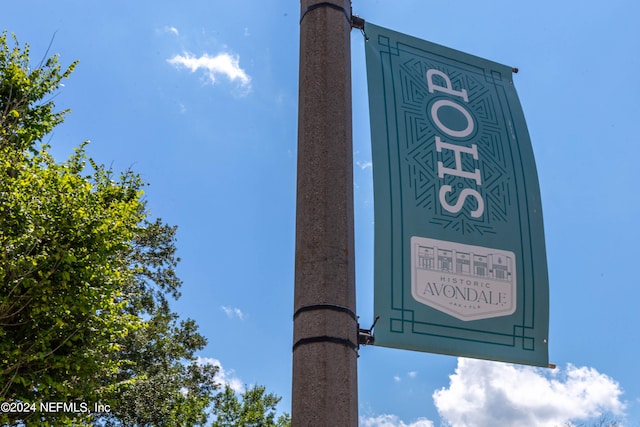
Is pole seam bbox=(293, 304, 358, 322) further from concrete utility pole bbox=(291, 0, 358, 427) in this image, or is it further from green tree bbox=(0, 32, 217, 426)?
green tree bbox=(0, 32, 217, 426)

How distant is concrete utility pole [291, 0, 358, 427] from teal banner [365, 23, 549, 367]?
453 mm

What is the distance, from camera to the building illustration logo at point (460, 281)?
4.32m

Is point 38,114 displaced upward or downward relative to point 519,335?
upward

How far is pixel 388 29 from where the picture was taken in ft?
17.3

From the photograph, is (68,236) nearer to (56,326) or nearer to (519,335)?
(56,326)

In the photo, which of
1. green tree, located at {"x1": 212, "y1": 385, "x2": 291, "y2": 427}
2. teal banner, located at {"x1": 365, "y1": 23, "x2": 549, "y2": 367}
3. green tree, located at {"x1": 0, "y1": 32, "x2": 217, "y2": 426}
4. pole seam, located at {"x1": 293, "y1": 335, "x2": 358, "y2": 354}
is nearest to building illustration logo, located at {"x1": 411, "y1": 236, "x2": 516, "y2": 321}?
teal banner, located at {"x1": 365, "y1": 23, "x2": 549, "y2": 367}

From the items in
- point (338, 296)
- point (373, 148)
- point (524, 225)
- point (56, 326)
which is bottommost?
point (338, 296)

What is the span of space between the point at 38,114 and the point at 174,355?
50.4ft

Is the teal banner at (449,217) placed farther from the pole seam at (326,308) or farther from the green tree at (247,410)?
the green tree at (247,410)

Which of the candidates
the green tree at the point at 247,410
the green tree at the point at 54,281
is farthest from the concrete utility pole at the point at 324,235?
the green tree at the point at 247,410

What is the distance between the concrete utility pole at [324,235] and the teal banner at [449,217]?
17.8 inches

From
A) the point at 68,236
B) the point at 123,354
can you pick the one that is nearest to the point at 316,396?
the point at 68,236

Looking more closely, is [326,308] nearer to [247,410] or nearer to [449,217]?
[449,217]

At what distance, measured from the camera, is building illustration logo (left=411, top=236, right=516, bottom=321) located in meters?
4.32
